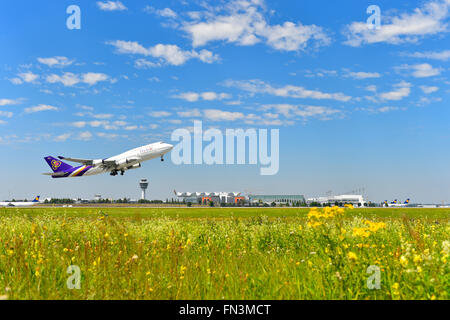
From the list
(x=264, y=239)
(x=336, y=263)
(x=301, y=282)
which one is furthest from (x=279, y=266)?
(x=264, y=239)

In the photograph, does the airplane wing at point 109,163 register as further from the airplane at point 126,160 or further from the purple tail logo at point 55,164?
the purple tail logo at point 55,164

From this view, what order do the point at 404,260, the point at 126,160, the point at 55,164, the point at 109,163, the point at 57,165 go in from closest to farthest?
the point at 404,260 → the point at 126,160 → the point at 109,163 → the point at 57,165 → the point at 55,164

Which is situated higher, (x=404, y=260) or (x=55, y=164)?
(x=55, y=164)

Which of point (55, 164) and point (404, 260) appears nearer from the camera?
point (404, 260)

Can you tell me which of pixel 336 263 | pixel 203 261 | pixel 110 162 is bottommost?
pixel 203 261

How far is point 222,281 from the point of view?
269 inches

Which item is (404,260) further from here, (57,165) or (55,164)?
(55,164)

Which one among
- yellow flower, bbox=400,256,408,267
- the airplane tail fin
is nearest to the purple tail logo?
the airplane tail fin

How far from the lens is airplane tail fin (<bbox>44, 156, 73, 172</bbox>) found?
85875 mm

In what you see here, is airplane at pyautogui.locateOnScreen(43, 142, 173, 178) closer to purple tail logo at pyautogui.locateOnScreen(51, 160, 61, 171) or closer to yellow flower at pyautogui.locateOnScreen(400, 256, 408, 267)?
purple tail logo at pyautogui.locateOnScreen(51, 160, 61, 171)

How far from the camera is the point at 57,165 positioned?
8769 centimetres

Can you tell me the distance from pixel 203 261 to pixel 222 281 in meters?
2.08

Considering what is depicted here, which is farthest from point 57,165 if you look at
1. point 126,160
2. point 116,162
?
point 126,160
